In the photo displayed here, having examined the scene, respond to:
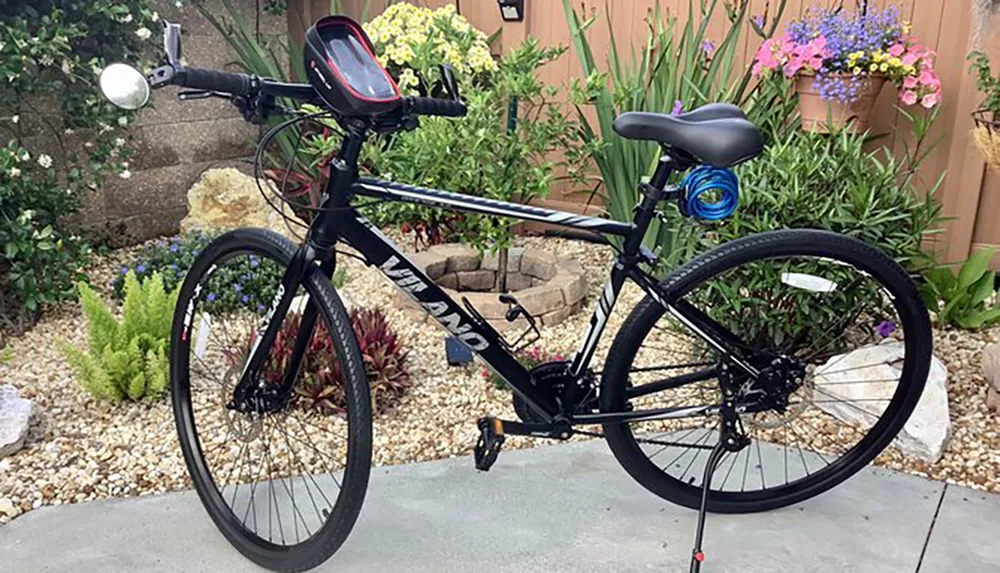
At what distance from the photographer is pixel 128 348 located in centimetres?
271

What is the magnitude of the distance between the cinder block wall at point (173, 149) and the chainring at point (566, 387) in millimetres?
2883

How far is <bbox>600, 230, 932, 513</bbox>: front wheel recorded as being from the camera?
1977mm

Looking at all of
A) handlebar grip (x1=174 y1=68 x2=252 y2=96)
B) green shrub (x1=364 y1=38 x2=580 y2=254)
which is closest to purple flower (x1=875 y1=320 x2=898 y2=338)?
green shrub (x1=364 y1=38 x2=580 y2=254)

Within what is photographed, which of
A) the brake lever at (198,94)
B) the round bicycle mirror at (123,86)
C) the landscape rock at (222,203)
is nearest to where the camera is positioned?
the round bicycle mirror at (123,86)

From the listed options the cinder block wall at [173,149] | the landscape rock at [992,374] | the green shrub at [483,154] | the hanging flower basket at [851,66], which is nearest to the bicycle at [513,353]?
the landscape rock at [992,374]

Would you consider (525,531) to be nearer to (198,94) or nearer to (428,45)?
(198,94)

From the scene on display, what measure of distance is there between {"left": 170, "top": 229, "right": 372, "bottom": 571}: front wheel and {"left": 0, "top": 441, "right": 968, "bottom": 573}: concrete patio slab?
0.11 metres

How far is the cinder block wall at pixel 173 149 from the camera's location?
4324 millimetres

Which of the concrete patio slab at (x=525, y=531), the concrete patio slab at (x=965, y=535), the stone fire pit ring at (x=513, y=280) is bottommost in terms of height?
the concrete patio slab at (x=965, y=535)

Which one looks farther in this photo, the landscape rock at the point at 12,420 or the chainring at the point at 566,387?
the landscape rock at the point at 12,420

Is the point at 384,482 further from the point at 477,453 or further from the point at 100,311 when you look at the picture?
the point at 100,311

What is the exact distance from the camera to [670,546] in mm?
2105

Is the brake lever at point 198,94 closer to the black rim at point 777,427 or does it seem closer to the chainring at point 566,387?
the chainring at point 566,387

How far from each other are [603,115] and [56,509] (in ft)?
8.44
